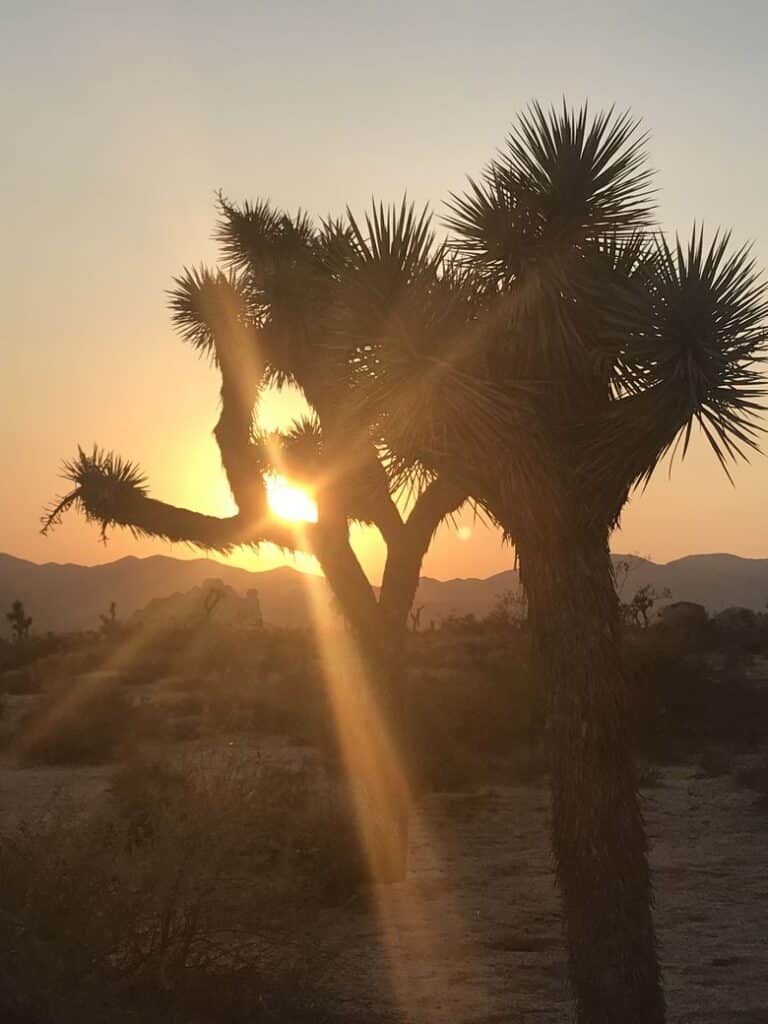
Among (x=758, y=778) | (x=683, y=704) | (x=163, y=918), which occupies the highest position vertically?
(x=683, y=704)

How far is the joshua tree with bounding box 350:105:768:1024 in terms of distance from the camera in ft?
18.8

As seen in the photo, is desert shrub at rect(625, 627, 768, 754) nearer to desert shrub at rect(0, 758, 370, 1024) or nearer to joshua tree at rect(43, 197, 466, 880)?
joshua tree at rect(43, 197, 466, 880)

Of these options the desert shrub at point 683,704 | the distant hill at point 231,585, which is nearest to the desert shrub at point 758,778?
the desert shrub at point 683,704

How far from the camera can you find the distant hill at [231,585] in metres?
97.7

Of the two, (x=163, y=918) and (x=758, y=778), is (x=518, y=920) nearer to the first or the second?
(x=163, y=918)

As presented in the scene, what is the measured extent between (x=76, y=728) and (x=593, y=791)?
14.2 metres

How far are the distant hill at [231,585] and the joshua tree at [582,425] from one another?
84.2 m

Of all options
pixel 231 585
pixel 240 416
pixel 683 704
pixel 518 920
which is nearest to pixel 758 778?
pixel 683 704

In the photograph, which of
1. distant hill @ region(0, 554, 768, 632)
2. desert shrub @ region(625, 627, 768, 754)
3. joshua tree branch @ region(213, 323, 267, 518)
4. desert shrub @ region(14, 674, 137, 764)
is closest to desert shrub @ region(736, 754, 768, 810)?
desert shrub @ region(625, 627, 768, 754)

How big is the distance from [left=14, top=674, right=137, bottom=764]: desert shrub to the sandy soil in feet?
9.66

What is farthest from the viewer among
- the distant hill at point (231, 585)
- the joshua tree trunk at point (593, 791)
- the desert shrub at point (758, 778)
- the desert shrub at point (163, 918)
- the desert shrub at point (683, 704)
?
the distant hill at point (231, 585)

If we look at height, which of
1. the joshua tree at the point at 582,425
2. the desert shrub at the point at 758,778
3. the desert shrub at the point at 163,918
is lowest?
the desert shrub at the point at 758,778

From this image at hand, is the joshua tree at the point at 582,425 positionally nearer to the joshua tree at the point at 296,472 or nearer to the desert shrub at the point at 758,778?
the joshua tree at the point at 296,472

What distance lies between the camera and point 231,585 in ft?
346
